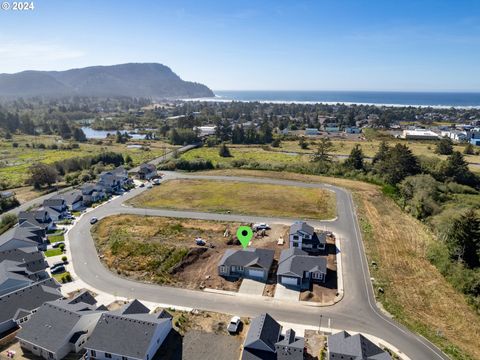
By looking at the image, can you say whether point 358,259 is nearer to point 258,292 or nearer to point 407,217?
point 258,292

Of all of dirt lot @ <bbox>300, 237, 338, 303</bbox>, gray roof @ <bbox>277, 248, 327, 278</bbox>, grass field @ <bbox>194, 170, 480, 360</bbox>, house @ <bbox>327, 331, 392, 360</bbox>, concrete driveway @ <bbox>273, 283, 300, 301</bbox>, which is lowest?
concrete driveway @ <bbox>273, 283, 300, 301</bbox>

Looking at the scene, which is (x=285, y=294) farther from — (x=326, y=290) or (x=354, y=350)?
(x=354, y=350)

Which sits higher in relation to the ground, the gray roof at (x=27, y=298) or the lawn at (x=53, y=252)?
the gray roof at (x=27, y=298)

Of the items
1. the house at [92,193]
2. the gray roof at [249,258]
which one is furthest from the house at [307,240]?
the house at [92,193]

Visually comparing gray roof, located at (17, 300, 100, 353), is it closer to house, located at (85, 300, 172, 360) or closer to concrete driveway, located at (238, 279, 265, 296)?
house, located at (85, 300, 172, 360)

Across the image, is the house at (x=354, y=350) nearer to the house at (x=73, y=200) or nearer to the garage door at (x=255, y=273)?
the garage door at (x=255, y=273)

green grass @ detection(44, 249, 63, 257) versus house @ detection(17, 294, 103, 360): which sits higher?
house @ detection(17, 294, 103, 360)

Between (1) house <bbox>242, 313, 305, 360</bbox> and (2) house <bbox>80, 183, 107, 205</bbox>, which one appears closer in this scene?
(1) house <bbox>242, 313, 305, 360</bbox>

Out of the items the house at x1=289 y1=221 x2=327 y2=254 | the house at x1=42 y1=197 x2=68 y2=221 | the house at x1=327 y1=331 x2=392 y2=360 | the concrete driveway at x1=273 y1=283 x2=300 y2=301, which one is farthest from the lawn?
the house at x1=327 y1=331 x2=392 y2=360
